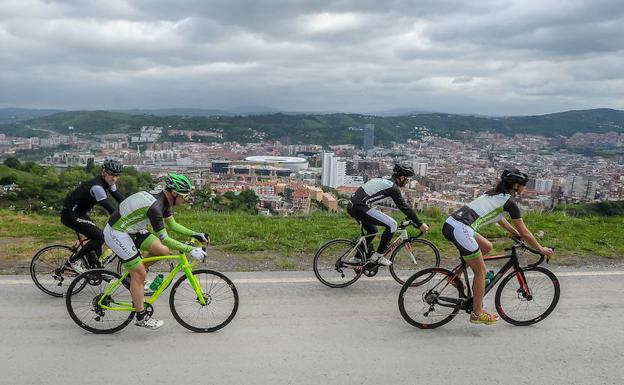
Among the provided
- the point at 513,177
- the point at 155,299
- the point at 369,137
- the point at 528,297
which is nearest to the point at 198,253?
the point at 155,299

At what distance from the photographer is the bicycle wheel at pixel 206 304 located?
5.15 metres

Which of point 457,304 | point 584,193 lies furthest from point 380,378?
point 584,193

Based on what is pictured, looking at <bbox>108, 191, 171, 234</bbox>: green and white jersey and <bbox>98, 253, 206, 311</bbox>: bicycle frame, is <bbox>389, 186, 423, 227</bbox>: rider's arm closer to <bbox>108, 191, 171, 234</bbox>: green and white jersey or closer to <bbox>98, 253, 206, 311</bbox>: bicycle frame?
<bbox>98, 253, 206, 311</bbox>: bicycle frame

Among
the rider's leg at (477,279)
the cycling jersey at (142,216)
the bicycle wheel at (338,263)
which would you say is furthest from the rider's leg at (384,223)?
the cycling jersey at (142,216)

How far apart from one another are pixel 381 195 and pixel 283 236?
130 inches

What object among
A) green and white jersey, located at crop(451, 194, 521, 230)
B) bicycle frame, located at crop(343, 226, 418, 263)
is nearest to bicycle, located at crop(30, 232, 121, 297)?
bicycle frame, located at crop(343, 226, 418, 263)

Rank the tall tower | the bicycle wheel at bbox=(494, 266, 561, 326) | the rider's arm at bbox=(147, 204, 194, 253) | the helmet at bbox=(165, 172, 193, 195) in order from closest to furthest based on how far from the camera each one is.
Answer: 1. the rider's arm at bbox=(147, 204, 194, 253)
2. the helmet at bbox=(165, 172, 193, 195)
3. the bicycle wheel at bbox=(494, 266, 561, 326)
4. the tall tower

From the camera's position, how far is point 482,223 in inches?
211

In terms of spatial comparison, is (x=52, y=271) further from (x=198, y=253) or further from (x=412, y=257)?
(x=412, y=257)

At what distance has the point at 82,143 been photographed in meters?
70.0

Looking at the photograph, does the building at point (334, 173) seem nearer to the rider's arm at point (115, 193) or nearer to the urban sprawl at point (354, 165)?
the urban sprawl at point (354, 165)

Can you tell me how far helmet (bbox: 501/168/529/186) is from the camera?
518cm

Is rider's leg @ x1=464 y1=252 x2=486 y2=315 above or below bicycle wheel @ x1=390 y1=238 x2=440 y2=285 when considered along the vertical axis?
above

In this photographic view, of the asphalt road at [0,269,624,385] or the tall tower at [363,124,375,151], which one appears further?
the tall tower at [363,124,375,151]
